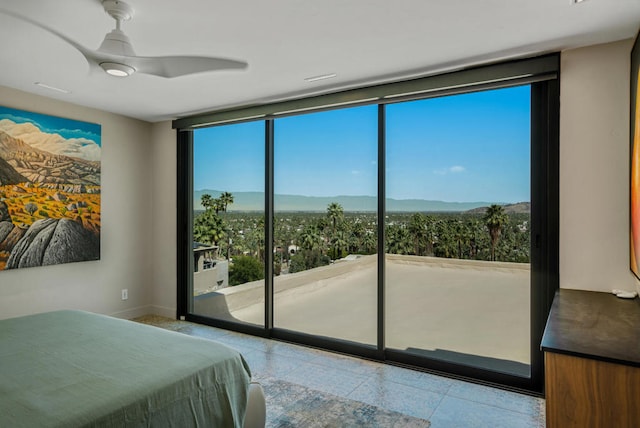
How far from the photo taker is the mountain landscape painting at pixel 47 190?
140 inches

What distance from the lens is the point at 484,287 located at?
121 inches

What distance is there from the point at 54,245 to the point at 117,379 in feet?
9.59

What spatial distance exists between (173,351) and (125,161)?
10.9 feet

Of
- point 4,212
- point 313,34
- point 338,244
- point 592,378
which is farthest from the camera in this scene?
point 338,244

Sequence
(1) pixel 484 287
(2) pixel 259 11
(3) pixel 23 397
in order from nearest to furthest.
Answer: (3) pixel 23 397 < (2) pixel 259 11 < (1) pixel 484 287

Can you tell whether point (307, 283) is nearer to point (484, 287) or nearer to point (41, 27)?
point (484, 287)

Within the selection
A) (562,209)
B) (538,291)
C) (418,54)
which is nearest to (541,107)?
(562,209)

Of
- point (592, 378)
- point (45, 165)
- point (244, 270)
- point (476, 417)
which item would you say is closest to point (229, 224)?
point (244, 270)

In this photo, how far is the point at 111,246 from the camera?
14.6 ft

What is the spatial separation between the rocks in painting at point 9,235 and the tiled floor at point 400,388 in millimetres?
2327

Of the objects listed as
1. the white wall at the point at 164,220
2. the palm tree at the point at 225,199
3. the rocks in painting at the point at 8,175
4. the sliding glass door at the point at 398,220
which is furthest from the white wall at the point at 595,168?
the rocks in painting at the point at 8,175

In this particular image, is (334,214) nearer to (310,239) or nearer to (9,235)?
(310,239)

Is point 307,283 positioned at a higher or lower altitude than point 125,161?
lower

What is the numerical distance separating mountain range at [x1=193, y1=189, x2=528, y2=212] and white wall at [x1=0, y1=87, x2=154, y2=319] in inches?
31.2
